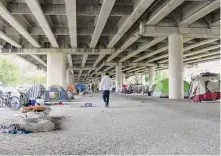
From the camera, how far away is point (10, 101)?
16250mm

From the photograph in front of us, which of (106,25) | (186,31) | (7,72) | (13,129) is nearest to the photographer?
(13,129)

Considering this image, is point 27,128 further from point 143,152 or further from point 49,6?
point 49,6

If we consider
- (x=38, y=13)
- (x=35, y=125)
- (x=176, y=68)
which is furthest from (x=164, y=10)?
(x=35, y=125)

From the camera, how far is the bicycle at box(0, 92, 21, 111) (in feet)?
52.2

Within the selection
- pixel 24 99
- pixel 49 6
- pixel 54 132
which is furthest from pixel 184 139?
pixel 49 6

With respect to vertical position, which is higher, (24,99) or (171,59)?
(171,59)

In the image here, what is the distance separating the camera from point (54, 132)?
309 inches

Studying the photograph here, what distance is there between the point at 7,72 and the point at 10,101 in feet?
178

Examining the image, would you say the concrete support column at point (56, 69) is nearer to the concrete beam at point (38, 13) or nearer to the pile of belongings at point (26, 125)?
the concrete beam at point (38, 13)

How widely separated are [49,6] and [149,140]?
15244 millimetres

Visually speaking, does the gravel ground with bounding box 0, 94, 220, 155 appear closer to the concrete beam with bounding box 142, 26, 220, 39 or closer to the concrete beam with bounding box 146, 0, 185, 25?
the concrete beam with bounding box 146, 0, 185, 25

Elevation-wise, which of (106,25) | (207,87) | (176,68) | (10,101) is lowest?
(10,101)

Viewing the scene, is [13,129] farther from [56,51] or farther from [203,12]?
[56,51]

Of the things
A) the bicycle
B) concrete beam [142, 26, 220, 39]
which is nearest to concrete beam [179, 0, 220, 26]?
concrete beam [142, 26, 220, 39]
